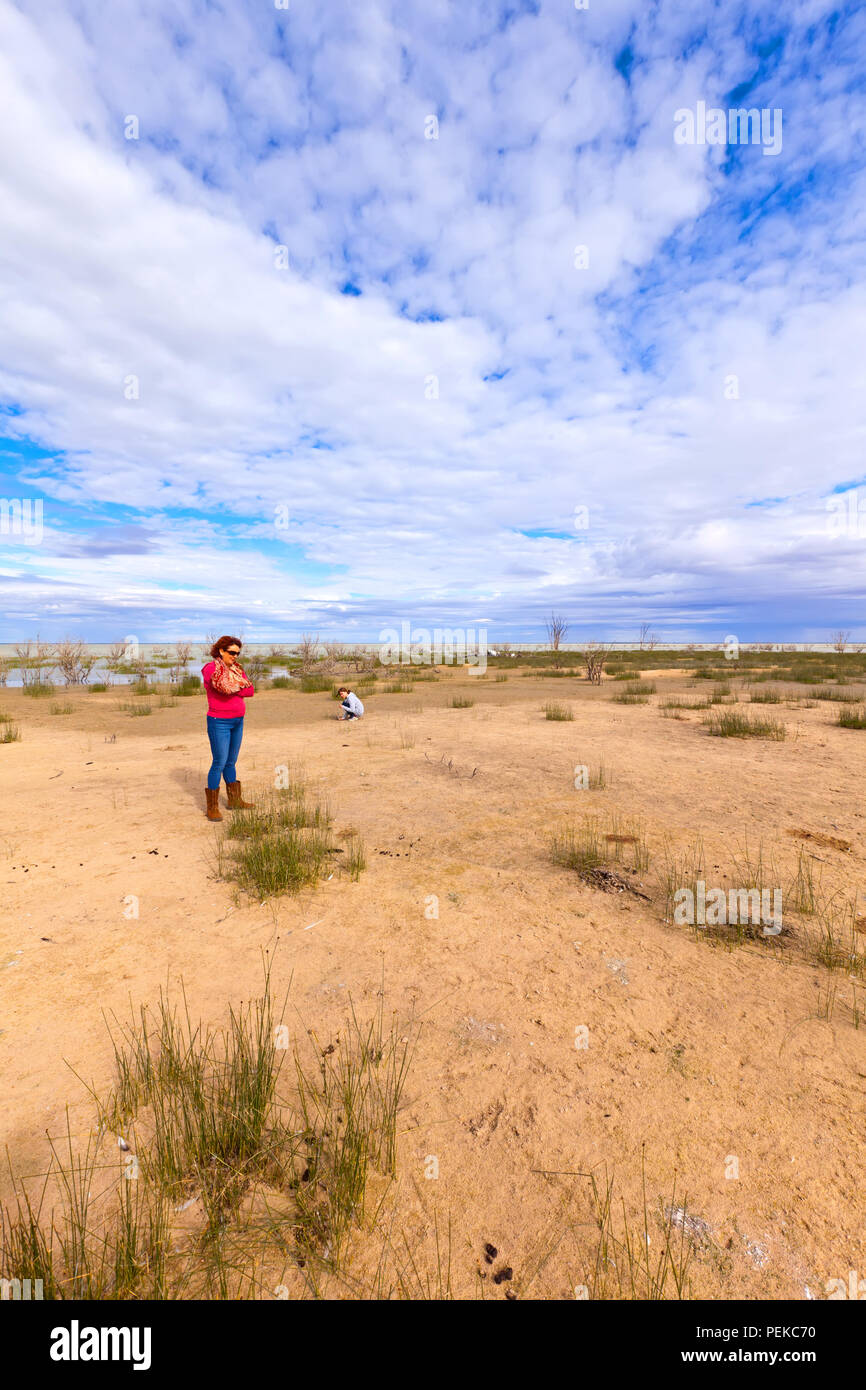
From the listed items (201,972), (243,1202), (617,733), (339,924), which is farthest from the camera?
(617,733)

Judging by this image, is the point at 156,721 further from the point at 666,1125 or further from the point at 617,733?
the point at 666,1125

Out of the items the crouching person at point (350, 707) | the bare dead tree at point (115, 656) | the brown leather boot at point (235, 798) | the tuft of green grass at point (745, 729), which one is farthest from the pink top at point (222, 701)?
the bare dead tree at point (115, 656)

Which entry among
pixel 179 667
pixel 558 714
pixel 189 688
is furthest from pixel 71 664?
pixel 558 714

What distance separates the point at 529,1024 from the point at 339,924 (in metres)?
1.63

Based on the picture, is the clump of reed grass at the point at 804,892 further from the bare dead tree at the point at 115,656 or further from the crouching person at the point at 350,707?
the bare dead tree at the point at 115,656

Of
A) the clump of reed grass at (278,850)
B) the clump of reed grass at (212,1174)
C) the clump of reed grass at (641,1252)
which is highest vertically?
the clump of reed grass at (278,850)

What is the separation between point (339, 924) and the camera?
403 centimetres

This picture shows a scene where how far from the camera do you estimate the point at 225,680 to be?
6191 mm

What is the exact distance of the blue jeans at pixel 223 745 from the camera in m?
6.29

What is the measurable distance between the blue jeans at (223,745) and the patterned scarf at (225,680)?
1.22 feet

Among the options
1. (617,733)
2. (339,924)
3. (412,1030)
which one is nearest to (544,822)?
Result: (339,924)

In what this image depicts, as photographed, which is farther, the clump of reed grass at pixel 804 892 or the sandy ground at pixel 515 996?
the clump of reed grass at pixel 804 892

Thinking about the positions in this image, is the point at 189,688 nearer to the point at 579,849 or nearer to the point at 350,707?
the point at 350,707
